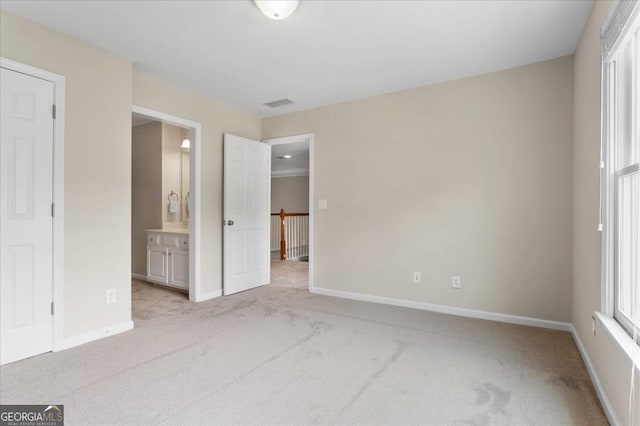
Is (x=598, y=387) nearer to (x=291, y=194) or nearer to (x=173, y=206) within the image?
(x=173, y=206)

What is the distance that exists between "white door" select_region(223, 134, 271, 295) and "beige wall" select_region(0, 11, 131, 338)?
53.1 inches

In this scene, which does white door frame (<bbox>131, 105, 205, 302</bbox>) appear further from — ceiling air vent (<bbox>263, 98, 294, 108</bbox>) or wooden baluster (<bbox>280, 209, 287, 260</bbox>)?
wooden baluster (<bbox>280, 209, 287, 260</bbox>)

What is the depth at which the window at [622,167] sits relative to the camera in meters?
1.61

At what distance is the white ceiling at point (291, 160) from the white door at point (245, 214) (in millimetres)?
1798

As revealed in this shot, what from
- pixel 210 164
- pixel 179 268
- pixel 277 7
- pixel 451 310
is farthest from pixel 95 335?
pixel 451 310

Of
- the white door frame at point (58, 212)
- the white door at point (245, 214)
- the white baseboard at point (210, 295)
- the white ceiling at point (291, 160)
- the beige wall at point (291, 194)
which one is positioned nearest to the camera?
the white door frame at point (58, 212)

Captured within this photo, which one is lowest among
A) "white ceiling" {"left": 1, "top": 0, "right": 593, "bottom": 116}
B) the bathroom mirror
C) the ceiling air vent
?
the bathroom mirror

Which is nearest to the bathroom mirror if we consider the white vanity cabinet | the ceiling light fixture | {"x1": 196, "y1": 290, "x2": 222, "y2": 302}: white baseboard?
the white vanity cabinet

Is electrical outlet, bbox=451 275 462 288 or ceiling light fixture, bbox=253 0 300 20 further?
electrical outlet, bbox=451 275 462 288

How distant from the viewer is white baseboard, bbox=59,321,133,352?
2.61 m

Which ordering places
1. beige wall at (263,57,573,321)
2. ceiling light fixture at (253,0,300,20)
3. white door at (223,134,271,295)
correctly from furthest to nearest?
white door at (223,134,271,295), beige wall at (263,57,573,321), ceiling light fixture at (253,0,300,20)

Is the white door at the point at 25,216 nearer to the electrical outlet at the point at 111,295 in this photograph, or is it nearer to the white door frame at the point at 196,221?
the electrical outlet at the point at 111,295

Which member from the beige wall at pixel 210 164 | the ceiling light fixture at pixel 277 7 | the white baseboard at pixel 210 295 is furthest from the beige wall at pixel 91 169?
the ceiling light fixture at pixel 277 7
